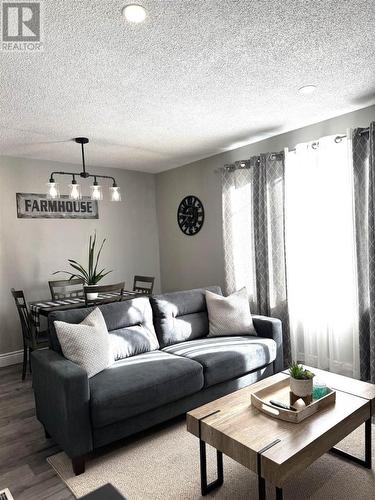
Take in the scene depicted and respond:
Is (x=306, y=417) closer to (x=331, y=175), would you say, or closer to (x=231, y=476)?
(x=231, y=476)

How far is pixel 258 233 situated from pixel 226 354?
1.61 metres

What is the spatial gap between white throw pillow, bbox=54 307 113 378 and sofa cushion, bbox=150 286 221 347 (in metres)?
0.69

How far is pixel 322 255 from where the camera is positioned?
349 cm

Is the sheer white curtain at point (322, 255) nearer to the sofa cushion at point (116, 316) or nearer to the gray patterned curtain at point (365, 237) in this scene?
the gray patterned curtain at point (365, 237)

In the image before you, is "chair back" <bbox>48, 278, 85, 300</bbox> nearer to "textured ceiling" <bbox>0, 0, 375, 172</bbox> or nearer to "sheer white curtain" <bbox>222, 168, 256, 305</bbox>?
"textured ceiling" <bbox>0, 0, 375, 172</bbox>

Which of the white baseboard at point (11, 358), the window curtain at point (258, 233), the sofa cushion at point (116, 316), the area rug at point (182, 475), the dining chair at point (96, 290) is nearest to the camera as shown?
the area rug at point (182, 475)

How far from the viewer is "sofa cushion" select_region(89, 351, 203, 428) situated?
7.14ft

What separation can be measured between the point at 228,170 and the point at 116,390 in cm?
297

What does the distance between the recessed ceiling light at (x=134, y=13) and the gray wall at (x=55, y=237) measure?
125 inches

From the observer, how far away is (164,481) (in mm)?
2047

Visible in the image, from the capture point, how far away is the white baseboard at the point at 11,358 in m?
4.21

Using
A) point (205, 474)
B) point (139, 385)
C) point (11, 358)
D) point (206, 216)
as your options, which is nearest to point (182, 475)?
point (205, 474)

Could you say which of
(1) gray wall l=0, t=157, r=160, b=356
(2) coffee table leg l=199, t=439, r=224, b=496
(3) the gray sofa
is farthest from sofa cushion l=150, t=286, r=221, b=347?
(1) gray wall l=0, t=157, r=160, b=356

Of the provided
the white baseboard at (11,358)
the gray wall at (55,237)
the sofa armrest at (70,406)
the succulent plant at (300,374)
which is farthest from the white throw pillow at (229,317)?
the white baseboard at (11,358)
